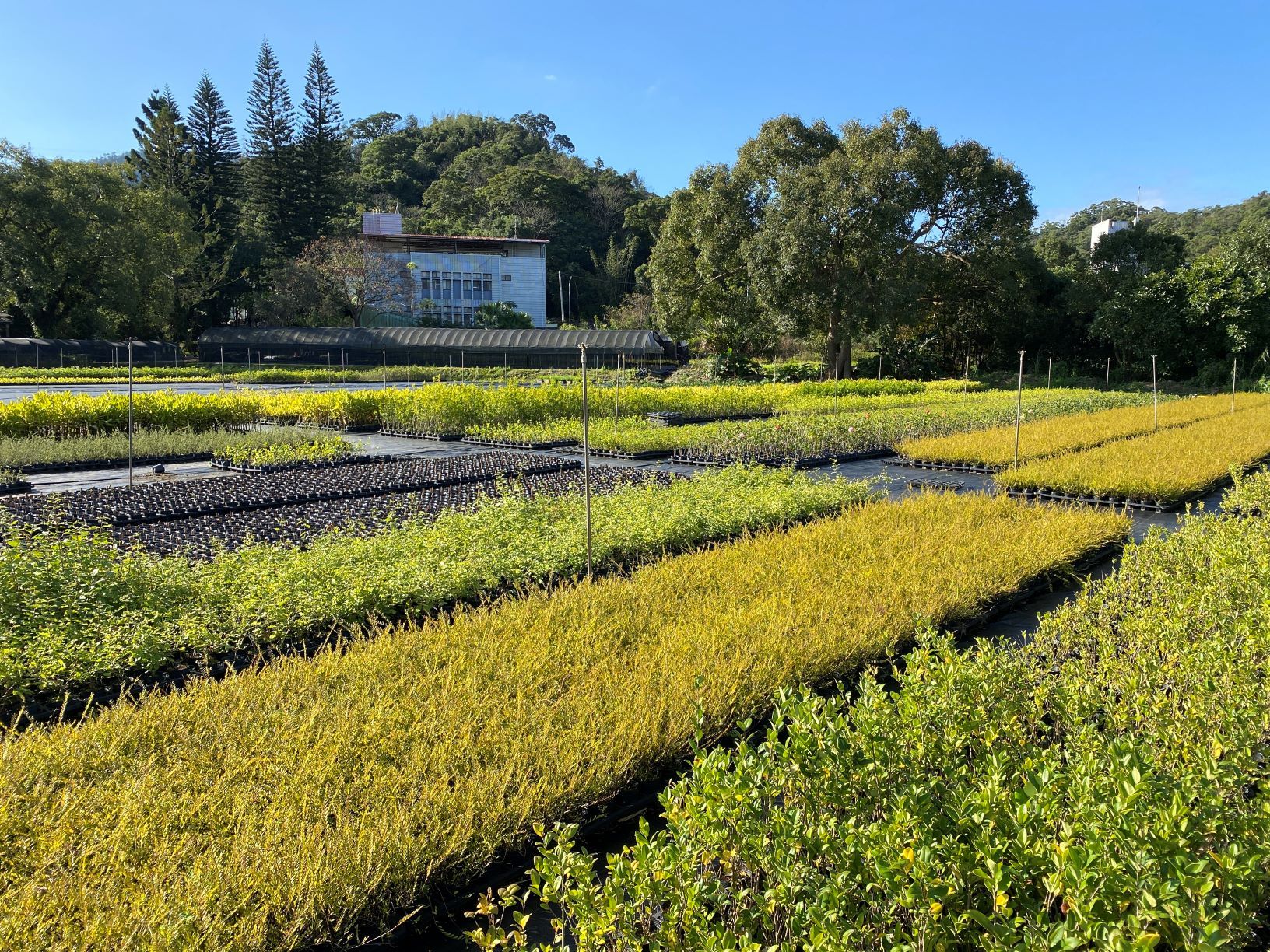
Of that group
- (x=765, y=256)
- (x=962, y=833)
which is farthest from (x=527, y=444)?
(x=765, y=256)

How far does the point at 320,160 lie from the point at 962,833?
5449 centimetres

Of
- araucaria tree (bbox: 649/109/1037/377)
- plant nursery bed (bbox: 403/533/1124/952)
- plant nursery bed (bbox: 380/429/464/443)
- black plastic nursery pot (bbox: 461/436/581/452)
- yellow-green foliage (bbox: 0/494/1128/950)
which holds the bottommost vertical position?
plant nursery bed (bbox: 403/533/1124/952)

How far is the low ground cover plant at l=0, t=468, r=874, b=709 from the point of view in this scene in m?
3.78

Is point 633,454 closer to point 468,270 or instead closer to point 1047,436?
point 1047,436

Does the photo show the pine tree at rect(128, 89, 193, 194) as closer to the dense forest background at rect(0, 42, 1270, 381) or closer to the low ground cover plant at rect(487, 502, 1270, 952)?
the dense forest background at rect(0, 42, 1270, 381)

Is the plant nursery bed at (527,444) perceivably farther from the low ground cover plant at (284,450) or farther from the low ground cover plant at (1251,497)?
the low ground cover plant at (1251,497)

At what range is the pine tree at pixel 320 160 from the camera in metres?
48.0

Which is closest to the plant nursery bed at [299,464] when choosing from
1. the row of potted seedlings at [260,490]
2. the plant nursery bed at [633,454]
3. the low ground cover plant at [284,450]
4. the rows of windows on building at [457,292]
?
the low ground cover plant at [284,450]

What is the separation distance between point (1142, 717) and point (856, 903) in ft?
4.81

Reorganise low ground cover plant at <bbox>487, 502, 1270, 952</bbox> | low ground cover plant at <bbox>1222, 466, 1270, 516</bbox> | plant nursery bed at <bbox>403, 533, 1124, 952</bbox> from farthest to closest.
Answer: low ground cover plant at <bbox>1222, 466, 1270, 516</bbox>
plant nursery bed at <bbox>403, 533, 1124, 952</bbox>
low ground cover plant at <bbox>487, 502, 1270, 952</bbox>

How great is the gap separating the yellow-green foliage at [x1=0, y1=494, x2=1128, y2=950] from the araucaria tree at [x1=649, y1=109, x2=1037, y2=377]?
2044 centimetres

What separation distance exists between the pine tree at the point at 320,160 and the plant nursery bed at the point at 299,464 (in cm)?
4106

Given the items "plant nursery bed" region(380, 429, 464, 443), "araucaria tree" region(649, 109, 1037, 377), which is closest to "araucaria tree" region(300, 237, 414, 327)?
"araucaria tree" region(649, 109, 1037, 377)

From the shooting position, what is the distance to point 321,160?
4872cm
